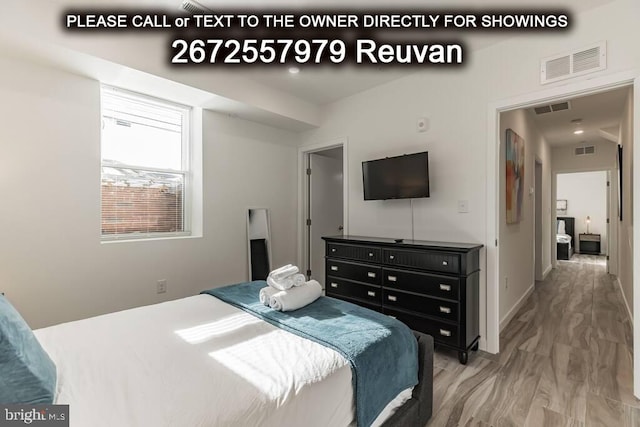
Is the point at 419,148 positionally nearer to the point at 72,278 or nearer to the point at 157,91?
the point at 157,91

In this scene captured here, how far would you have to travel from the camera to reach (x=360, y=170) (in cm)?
367

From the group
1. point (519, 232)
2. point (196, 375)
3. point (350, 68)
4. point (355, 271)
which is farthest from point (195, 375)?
point (519, 232)

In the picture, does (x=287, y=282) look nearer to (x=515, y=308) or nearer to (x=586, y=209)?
(x=515, y=308)

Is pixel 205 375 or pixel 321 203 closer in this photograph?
pixel 205 375

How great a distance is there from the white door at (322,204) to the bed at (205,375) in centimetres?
285

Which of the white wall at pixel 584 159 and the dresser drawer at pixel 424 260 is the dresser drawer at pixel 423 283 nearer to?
the dresser drawer at pixel 424 260

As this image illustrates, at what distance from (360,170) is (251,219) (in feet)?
4.77

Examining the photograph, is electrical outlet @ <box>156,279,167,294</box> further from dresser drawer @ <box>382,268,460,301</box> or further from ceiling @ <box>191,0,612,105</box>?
ceiling @ <box>191,0,612,105</box>

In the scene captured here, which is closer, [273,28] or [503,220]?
[273,28]

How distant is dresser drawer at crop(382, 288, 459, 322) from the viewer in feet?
8.06

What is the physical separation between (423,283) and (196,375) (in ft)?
6.42

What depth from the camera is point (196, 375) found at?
1.15 m

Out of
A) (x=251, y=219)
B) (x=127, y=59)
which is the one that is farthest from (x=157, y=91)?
(x=251, y=219)

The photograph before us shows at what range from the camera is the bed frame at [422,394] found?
1570mm
